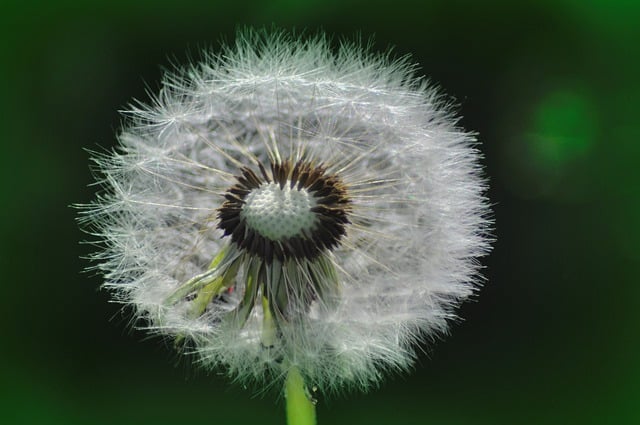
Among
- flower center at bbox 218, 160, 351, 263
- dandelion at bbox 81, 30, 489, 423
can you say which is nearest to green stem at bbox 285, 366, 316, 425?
dandelion at bbox 81, 30, 489, 423

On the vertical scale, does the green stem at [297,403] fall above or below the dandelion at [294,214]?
below

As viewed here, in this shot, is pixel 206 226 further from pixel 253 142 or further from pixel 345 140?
pixel 345 140

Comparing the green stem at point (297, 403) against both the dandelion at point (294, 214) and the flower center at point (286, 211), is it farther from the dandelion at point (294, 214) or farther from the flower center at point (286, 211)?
the flower center at point (286, 211)

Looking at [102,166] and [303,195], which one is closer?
[303,195]

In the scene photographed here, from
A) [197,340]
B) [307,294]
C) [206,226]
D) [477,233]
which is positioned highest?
[477,233]

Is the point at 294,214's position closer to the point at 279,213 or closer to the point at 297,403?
the point at 279,213

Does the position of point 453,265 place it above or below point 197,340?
above

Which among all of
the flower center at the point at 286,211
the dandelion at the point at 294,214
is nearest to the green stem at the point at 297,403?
the dandelion at the point at 294,214

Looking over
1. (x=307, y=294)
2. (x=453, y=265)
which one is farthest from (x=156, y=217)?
(x=453, y=265)
